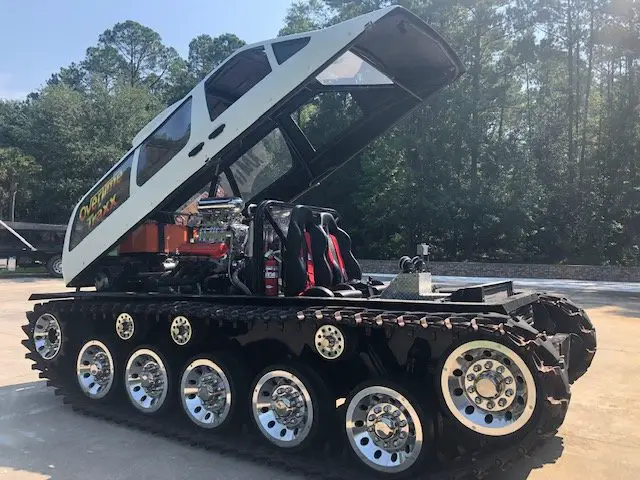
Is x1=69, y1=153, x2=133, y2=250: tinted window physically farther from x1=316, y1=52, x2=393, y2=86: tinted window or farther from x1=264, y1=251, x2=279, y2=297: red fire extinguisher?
x1=316, y1=52, x2=393, y2=86: tinted window

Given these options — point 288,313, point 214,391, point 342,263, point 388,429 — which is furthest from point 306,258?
point 388,429

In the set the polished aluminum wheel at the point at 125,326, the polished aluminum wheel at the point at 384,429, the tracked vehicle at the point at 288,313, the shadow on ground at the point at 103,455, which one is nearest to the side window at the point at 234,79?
the tracked vehicle at the point at 288,313

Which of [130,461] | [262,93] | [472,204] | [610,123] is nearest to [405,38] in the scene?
[262,93]

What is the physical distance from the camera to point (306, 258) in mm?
5336

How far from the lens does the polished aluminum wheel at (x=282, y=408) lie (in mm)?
4430

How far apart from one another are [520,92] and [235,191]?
104ft

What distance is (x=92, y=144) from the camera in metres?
38.2

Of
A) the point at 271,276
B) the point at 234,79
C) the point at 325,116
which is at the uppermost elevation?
the point at 325,116

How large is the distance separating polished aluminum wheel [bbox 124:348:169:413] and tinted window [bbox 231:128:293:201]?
7.10ft

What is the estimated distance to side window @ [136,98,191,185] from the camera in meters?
5.40

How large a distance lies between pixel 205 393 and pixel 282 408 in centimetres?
90

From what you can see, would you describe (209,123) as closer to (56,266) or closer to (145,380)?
(145,380)

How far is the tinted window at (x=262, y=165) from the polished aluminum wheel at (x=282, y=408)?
2.67 m

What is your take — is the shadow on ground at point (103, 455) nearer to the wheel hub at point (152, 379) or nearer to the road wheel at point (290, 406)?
the road wheel at point (290, 406)
